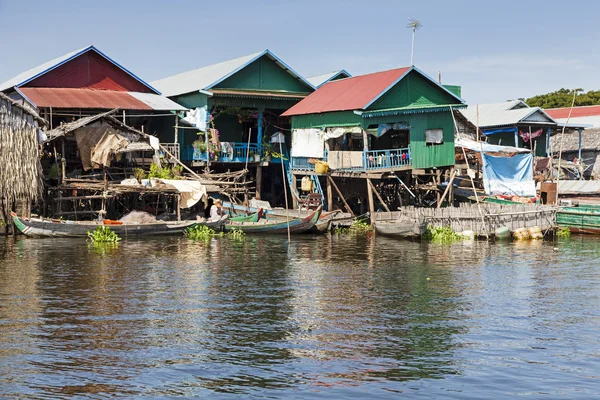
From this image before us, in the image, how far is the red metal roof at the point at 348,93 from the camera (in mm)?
30047

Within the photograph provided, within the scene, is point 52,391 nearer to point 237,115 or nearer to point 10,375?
point 10,375

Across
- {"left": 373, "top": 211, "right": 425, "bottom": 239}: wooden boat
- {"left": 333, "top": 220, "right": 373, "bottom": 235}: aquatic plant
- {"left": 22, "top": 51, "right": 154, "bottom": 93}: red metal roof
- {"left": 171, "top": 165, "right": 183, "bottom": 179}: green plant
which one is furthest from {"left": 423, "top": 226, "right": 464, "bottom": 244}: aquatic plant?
{"left": 22, "top": 51, "right": 154, "bottom": 93}: red metal roof

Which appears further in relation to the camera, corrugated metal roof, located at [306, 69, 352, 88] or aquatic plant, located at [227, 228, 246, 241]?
corrugated metal roof, located at [306, 69, 352, 88]

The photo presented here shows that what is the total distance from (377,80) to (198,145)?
26.0 feet

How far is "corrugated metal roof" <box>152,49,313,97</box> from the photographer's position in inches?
1312

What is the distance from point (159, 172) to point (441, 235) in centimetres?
1077

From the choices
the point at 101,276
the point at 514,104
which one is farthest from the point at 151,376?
the point at 514,104

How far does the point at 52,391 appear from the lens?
1040 cm

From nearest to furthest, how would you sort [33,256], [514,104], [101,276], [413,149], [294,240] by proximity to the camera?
[101,276], [33,256], [294,240], [413,149], [514,104]

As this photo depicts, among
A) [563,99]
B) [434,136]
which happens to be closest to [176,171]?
[434,136]

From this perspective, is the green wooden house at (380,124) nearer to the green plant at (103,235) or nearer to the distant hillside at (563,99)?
the green plant at (103,235)

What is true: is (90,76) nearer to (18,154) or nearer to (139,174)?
(139,174)

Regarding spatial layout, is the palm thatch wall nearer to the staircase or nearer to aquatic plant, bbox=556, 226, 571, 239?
the staircase

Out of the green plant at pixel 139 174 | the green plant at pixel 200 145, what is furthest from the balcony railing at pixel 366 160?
the green plant at pixel 139 174
